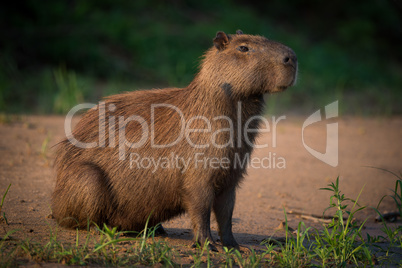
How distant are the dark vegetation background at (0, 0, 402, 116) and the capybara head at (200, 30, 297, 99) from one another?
3.86 meters

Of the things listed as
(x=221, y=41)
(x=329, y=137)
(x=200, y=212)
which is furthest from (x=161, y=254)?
(x=329, y=137)

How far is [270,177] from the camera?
5.68 m

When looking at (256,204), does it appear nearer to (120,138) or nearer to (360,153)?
(120,138)

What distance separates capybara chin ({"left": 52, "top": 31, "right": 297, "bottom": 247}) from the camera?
135 inches

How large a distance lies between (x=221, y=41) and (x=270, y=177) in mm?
2396

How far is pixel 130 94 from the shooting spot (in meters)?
3.90

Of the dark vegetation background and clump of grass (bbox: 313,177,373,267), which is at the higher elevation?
the dark vegetation background

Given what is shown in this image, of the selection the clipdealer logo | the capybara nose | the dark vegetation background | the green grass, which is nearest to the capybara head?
the capybara nose

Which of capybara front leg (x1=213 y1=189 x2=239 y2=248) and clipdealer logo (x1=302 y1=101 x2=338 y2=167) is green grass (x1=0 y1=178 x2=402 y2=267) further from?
clipdealer logo (x1=302 y1=101 x2=338 y2=167)

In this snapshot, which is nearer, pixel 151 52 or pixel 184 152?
pixel 184 152

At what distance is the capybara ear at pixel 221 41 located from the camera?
3648 millimetres

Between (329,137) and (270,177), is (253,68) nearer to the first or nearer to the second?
(270,177)

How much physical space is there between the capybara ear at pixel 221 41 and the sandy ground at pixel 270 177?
137 cm

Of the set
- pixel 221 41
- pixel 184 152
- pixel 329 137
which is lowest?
pixel 184 152
